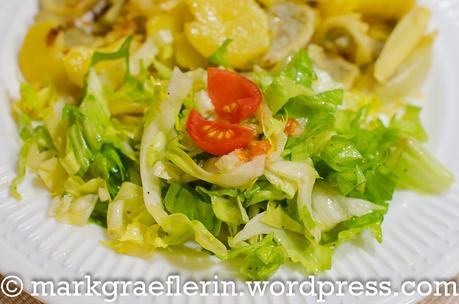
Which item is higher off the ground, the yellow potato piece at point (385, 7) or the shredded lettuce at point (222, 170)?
the yellow potato piece at point (385, 7)

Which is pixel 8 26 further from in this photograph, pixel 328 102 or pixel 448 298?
pixel 448 298

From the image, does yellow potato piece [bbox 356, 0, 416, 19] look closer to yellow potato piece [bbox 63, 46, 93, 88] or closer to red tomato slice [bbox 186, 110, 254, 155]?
red tomato slice [bbox 186, 110, 254, 155]

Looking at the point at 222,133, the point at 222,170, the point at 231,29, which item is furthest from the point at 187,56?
the point at 222,170

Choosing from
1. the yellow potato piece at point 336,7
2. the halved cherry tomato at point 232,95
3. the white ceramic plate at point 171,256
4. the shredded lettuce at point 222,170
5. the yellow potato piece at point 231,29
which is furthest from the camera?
the yellow potato piece at point 336,7

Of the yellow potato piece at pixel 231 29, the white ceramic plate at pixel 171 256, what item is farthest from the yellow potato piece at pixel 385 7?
the white ceramic plate at pixel 171 256

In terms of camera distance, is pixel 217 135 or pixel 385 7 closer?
pixel 217 135

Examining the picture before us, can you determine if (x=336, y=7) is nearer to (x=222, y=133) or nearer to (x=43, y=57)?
(x=222, y=133)

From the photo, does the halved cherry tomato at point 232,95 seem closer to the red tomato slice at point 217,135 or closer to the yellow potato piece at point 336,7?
the red tomato slice at point 217,135
